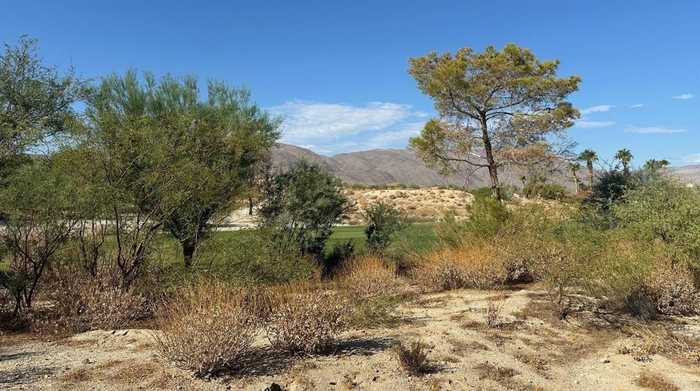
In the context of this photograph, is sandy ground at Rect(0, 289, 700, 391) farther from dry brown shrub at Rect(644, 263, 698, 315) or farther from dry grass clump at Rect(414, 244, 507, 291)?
dry grass clump at Rect(414, 244, 507, 291)

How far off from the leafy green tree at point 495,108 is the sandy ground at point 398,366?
17.5 m

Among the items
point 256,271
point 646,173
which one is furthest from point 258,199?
point 646,173

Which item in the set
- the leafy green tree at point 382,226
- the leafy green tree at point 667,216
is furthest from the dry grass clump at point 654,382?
the leafy green tree at point 382,226

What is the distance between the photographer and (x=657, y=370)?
7453 mm

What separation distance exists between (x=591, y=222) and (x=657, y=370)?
30.4ft

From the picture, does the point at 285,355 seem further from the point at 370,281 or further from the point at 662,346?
the point at 662,346

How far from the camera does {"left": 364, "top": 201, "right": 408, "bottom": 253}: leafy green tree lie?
20.5 meters

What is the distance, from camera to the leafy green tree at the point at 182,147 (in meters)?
11.2

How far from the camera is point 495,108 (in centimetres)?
2695

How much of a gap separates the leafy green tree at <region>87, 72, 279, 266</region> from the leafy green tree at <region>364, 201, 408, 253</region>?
5.05 meters

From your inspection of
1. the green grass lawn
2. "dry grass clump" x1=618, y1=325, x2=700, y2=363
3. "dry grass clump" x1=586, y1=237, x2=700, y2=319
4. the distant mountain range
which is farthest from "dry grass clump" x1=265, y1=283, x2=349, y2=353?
the distant mountain range

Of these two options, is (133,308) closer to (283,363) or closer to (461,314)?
(283,363)

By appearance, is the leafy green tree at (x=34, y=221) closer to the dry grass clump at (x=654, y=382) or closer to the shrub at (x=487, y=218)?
the dry grass clump at (x=654, y=382)

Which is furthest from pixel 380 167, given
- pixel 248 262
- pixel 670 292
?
pixel 670 292
